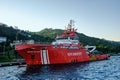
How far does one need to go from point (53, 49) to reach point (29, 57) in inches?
295

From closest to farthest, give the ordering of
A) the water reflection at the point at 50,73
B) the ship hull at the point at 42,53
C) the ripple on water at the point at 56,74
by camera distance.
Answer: the ripple on water at the point at 56,74 → the water reflection at the point at 50,73 → the ship hull at the point at 42,53

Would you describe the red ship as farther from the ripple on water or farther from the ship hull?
the ripple on water

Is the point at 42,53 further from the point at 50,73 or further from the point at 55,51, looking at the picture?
the point at 50,73

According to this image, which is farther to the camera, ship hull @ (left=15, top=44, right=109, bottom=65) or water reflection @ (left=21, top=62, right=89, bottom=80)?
ship hull @ (left=15, top=44, right=109, bottom=65)

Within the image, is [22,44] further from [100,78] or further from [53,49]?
Result: [100,78]

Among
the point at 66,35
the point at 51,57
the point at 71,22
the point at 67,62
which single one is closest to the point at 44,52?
the point at 51,57

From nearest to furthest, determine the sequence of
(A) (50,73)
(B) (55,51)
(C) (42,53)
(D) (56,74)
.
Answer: (D) (56,74) → (A) (50,73) → (C) (42,53) → (B) (55,51)

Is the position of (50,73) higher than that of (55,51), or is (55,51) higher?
(55,51)

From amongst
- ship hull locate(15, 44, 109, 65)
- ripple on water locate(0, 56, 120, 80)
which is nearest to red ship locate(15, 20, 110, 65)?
ship hull locate(15, 44, 109, 65)

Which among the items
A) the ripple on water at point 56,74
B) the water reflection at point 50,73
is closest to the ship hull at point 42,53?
the ripple on water at point 56,74

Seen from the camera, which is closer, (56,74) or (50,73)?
(56,74)

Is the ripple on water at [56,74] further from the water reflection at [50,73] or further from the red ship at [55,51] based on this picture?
the red ship at [55,51]

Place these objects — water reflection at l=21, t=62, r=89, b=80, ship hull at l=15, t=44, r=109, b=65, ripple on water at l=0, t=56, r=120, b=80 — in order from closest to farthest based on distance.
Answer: ripple on water at l=0, t=56, r=120, b=80
water reflection at l=21, t=62, r=89, b=80
ship hull at l=15, t=44, r=109, b=65

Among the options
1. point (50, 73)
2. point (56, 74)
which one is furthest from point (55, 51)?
point (56, 74)
